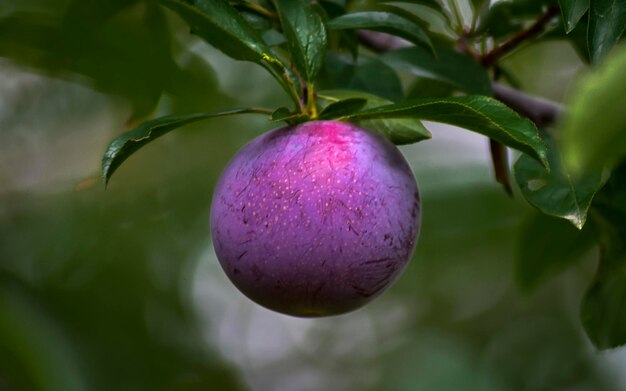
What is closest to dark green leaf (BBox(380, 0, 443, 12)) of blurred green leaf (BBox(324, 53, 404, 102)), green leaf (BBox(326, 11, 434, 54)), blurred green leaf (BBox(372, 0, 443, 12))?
blurred green leaf (BBox(372, 0, 443, 12))

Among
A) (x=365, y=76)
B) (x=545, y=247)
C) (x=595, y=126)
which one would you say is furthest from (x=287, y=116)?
(x=545, y=247)

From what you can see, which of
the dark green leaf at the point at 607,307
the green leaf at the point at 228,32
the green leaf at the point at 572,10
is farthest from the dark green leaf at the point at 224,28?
the dark green leaf at the point at 607,307

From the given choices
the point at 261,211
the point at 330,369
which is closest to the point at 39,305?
the point at 330,369

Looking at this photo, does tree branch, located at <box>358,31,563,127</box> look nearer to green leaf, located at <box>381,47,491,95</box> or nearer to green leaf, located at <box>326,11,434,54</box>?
green leaf, located at <box>381,47,491,95</box>

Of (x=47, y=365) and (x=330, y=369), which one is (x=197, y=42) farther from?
(x=330, y=369)

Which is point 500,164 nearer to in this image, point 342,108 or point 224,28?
point 342,108

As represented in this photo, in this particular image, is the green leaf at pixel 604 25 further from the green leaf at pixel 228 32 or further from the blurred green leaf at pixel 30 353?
the blurred green leaf at pixel 30 353
